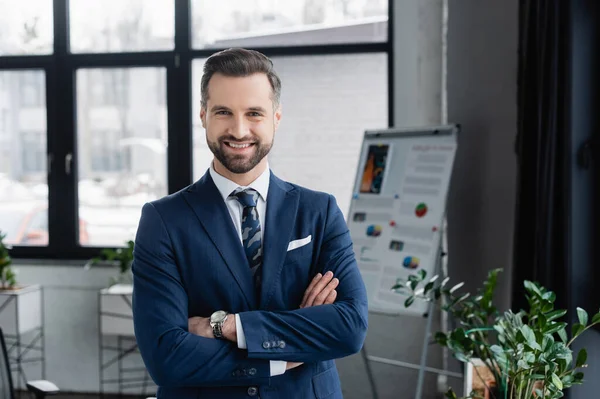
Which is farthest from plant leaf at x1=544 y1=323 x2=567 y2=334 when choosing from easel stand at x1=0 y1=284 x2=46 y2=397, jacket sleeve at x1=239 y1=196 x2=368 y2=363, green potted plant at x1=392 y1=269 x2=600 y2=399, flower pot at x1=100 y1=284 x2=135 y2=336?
easel stand at x1=0 y1=284 x2=46 y2=397

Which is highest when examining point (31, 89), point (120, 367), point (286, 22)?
point (286, 22)

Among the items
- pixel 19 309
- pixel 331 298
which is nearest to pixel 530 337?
pixel 331 298

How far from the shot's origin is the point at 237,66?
1.45 m

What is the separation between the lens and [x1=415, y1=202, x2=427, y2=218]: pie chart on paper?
3730mm

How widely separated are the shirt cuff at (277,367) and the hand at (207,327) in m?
0.09

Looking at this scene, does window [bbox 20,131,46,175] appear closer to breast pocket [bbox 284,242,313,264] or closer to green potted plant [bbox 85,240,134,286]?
green potted plant [bbox 85,240,134,286]

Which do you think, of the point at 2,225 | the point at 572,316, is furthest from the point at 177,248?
the point at 2,225

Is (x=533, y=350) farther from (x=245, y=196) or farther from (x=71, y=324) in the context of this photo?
(x=71, y=324)

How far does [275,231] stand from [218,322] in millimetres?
226

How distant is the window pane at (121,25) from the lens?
4.93 m

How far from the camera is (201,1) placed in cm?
487

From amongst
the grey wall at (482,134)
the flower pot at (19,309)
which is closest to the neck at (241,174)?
the grey wall at (482,134)

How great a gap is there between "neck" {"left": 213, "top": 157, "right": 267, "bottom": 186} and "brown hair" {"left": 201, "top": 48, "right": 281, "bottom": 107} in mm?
138

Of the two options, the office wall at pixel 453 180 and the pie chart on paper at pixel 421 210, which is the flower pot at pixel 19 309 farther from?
the pie chart on paper at pixel 421 210
